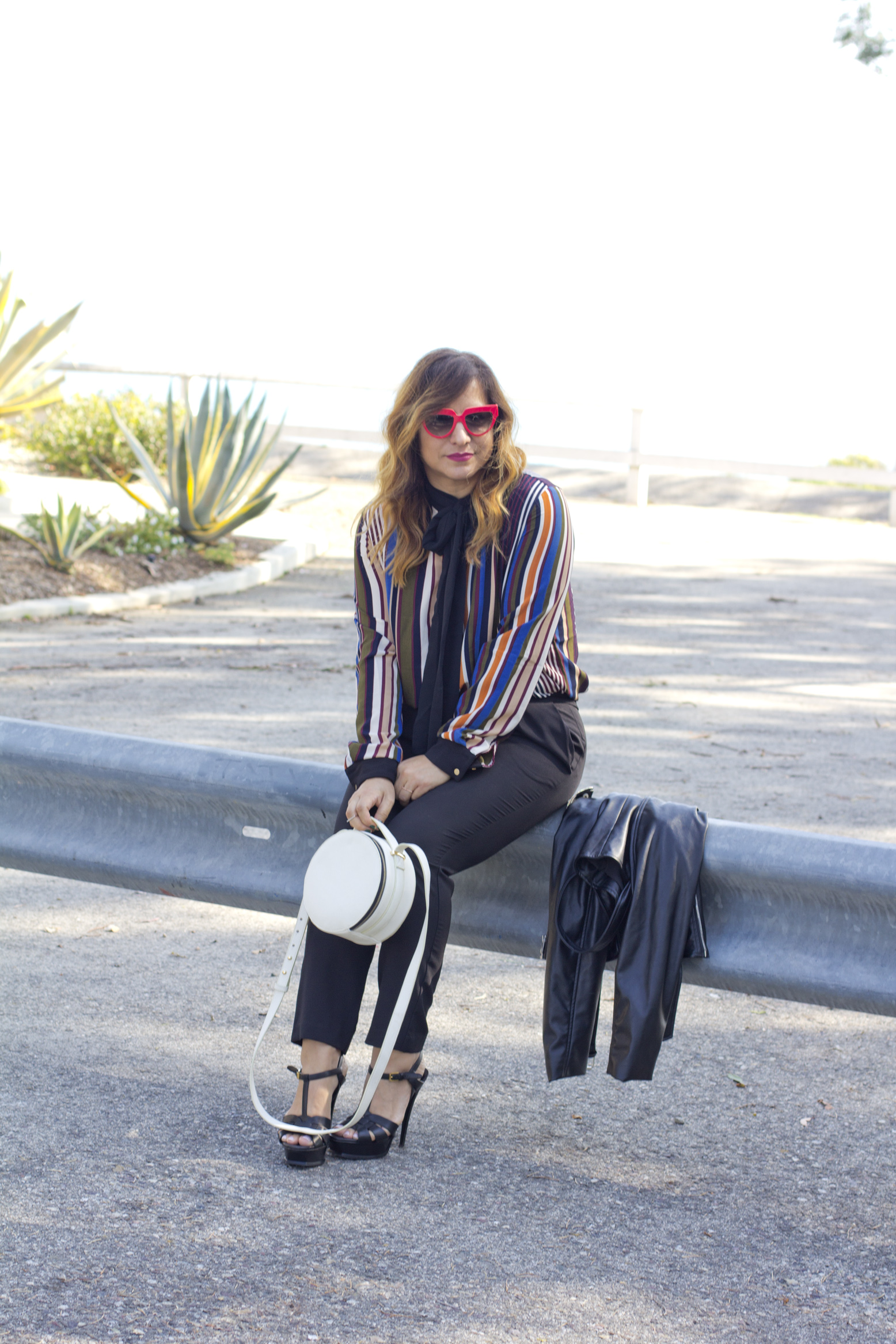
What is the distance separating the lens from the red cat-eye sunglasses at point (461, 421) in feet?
10.8


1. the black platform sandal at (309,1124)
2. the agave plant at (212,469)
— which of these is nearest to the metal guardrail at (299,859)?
the black platform sandal at (309,1124)

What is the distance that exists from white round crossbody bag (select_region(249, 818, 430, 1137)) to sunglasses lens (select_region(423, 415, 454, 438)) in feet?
3.30

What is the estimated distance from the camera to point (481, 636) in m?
3.22

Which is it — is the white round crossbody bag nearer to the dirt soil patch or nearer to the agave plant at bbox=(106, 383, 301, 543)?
the dirt soil patch

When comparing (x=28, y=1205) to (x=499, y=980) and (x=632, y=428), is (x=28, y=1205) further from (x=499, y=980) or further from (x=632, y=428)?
(x=632, y=428)

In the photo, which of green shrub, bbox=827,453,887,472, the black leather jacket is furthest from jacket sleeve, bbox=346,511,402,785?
green shrub, bbox=827,453,887,472

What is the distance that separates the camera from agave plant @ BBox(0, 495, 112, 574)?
34.4ft

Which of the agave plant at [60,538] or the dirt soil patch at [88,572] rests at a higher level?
the agave plant at [60,538]

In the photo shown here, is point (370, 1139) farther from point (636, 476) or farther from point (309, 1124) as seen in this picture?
point (636, 476)

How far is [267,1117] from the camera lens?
2.76 m

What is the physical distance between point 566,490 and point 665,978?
1660 centimetres

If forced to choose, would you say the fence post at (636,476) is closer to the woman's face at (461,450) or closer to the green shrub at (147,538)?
the green shrub at (147,538)

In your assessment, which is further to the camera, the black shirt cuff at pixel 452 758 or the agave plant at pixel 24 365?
the agave plant at pixel 24 365

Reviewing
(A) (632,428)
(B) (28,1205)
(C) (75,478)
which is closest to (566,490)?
(A) (632,428)
